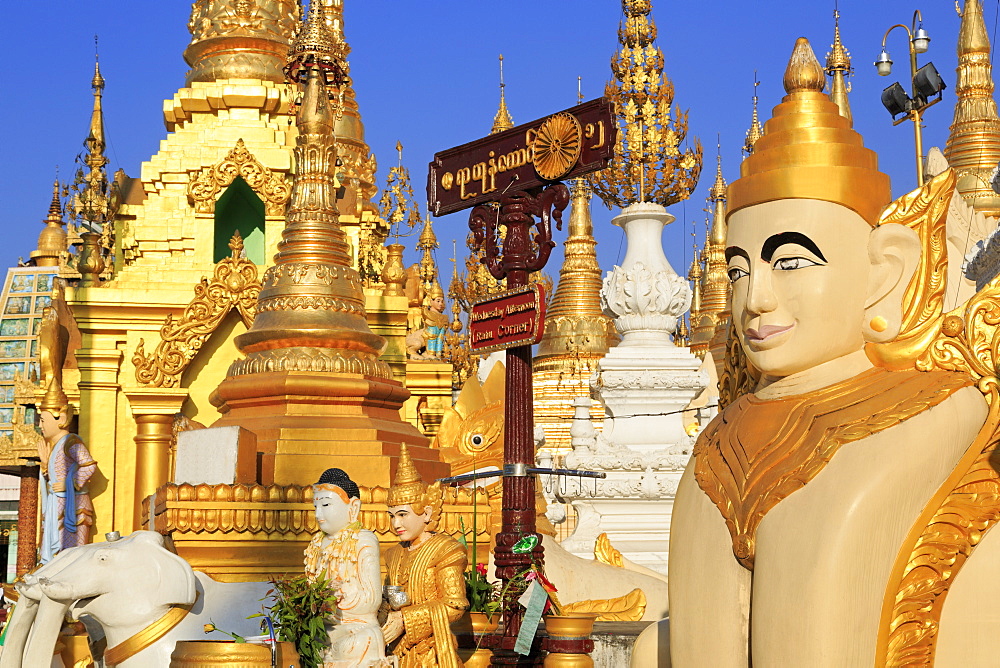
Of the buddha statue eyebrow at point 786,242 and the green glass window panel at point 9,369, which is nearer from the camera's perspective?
the buddha statue eyebrow at point 786,242

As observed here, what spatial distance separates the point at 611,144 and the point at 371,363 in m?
5.42

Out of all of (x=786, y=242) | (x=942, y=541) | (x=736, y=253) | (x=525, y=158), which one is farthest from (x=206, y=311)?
(x=942, y=541)

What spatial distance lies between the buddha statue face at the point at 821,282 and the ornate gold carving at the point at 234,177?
588 inches

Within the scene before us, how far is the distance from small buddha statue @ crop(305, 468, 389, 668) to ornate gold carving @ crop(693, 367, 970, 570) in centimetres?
219

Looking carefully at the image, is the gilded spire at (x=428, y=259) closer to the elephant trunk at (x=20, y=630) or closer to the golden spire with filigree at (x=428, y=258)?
the golden spire with filigree at (x=428, y=258)

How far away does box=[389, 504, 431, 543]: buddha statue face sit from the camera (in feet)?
23.9

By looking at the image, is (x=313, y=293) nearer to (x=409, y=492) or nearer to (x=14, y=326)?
(x=409, y=492)

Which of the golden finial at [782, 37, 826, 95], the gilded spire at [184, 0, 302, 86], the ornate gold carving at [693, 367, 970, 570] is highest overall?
the gilded spire at [184, 0, 302, 86]

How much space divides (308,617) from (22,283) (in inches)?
1086

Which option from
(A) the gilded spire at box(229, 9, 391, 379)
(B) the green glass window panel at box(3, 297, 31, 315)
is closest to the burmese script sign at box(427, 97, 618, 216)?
(A) the gilded spire at box(229, 9, 391, 379)

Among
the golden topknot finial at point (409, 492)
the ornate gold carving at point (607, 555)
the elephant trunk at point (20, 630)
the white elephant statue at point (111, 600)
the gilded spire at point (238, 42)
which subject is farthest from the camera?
the gilded spire at point (238, 42)

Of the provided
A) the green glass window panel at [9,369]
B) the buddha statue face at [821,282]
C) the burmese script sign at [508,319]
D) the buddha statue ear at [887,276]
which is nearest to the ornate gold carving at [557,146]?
the burmese script sign at [508,319]

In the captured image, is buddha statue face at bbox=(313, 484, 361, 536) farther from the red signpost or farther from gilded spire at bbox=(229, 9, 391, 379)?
gilded spire at bbox=(229, 9, 391, 379)

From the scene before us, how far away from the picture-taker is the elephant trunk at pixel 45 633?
22.6 ft
